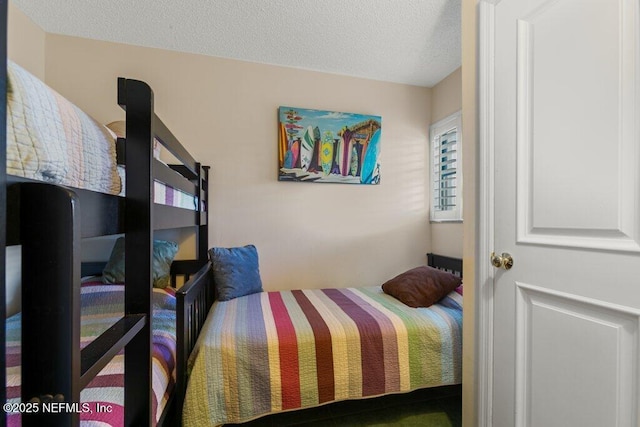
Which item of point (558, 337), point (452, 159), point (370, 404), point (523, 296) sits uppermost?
point (452, 159)

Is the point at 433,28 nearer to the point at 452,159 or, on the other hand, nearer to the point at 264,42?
the point at 452,159

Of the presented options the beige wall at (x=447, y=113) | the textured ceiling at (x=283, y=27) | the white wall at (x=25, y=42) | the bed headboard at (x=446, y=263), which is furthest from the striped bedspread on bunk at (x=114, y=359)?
the beige wall at (x=447, y=113)

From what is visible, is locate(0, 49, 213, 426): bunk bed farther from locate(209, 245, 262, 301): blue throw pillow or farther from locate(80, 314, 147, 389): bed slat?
locate(209, 245, 262, 301): blue throw pillow

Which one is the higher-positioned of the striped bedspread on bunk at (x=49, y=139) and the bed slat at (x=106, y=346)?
the striped bedspread on bunk at (x=49, y=139)

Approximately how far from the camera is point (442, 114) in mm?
2432

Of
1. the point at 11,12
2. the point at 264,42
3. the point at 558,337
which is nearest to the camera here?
the point at 558,337

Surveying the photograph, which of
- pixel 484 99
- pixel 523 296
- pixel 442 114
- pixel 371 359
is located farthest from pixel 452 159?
pixel 371 359

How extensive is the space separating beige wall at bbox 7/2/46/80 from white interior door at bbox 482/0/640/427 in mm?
2651

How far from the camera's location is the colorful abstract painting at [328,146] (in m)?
2.24

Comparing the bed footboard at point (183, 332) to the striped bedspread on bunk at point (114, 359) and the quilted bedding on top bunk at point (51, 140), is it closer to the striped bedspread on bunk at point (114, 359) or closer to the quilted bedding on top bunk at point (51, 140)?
the striped bedspread on bunk at point (114, 359)

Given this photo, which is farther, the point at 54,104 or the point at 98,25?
the point at 98,25

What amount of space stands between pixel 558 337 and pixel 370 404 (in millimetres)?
1029

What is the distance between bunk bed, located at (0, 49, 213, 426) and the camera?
0.40m

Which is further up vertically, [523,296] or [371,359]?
[523,296]
